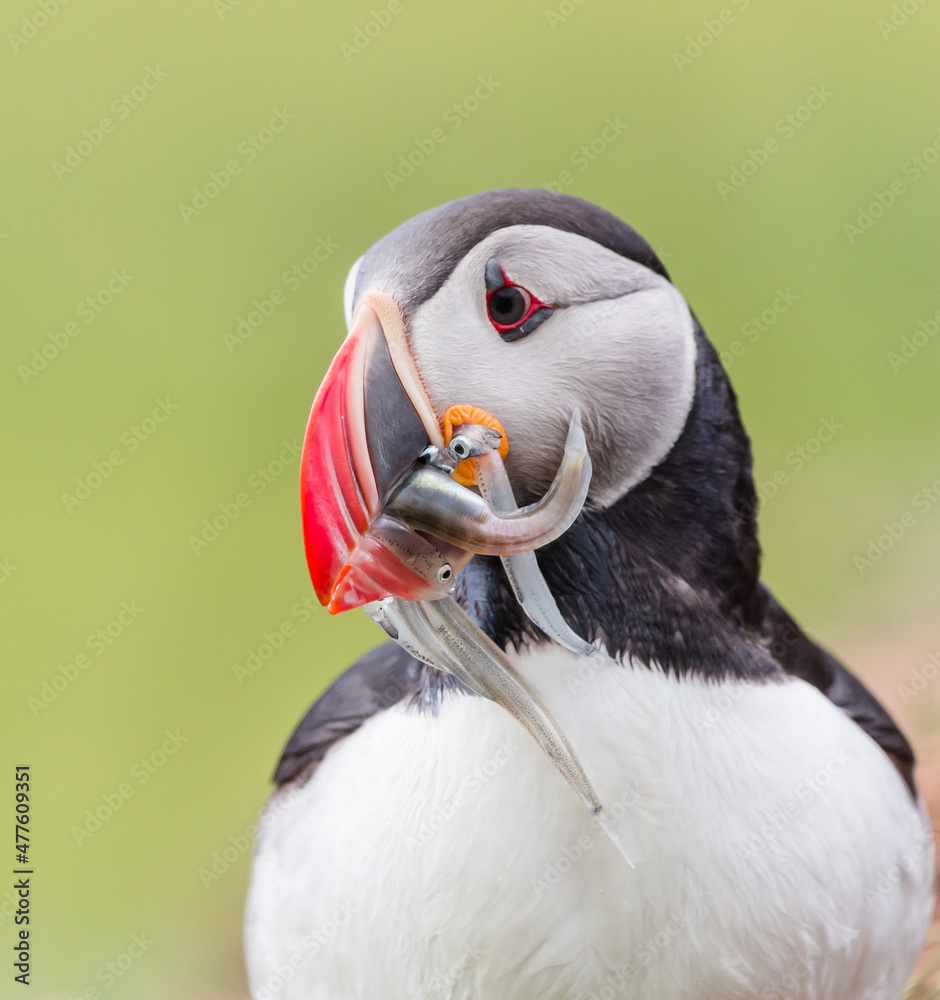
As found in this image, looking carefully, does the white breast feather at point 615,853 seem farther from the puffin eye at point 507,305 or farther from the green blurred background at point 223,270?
the green blurred background at point 223,270

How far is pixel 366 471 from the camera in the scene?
1.12 m

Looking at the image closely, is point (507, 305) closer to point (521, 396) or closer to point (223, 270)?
point (521, 396)

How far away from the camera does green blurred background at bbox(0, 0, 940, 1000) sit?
9.45 feet

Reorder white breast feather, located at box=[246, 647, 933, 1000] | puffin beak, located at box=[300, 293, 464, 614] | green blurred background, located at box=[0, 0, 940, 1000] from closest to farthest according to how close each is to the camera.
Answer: puffin beak, located at box=[300, 293, 464, 614] → white breast feather, located at box=[246, 647, 933, 1000] → green blurred background, located at box=[0, 0, 940, 1000]

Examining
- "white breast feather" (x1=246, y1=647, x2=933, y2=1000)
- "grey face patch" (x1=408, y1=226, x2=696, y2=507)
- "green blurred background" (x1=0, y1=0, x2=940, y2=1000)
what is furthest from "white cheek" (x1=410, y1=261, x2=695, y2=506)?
"green blurred background" (x1=0, y1=0, x2=940, y2=1000)

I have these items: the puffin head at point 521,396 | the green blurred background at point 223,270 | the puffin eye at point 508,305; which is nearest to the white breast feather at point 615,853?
the puffin head at point 521,396

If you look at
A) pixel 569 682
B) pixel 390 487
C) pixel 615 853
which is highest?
pixel 390 487

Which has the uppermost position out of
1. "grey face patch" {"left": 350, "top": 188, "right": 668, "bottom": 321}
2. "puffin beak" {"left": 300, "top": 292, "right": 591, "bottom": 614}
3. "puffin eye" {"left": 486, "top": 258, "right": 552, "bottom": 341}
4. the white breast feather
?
"grey face patch" {"left": 350, "top": 188, "right": 668, "bottom": 321}

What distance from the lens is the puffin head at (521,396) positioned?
113cm

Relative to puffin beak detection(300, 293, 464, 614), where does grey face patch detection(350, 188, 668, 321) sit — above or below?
above

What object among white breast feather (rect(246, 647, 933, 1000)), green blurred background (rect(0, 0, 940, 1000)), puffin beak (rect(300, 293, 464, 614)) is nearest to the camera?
puffin beak (rect(300, 293, 464, 614))

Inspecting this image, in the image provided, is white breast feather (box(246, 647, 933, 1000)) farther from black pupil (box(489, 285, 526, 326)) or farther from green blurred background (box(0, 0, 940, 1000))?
green blurred background (box(0, 0, 940, 1000))

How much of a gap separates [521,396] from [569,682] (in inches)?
13.6

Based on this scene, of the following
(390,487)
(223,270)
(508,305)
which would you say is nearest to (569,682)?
(390,487)
